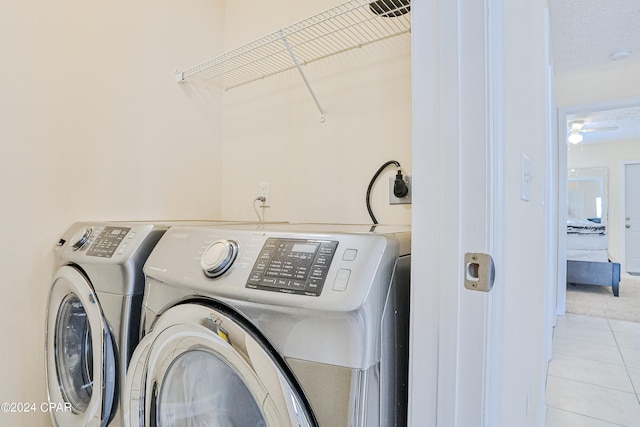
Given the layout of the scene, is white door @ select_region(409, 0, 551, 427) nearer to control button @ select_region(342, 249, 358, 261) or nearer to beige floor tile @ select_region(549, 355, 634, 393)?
control button @ select_region(342, 249, 358, 261)

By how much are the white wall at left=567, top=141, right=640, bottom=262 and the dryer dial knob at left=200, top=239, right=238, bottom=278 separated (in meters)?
7.47

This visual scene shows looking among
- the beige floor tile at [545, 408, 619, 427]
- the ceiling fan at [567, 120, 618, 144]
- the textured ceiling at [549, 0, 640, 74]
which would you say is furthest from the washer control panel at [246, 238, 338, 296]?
the ceiling fan at [567, 120, 618, 144]

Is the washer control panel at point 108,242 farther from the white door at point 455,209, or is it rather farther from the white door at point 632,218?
the white door at point 632,218

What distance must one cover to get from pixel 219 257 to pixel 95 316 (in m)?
0.54

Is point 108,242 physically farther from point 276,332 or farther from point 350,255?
point 350,255

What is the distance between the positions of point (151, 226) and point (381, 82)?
97 centimetres

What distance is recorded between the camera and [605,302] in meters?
3.85

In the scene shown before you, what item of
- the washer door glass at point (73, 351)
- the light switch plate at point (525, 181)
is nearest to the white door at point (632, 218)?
the light switch plate at point (525, 181)

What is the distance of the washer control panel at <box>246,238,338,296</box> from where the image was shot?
604mm

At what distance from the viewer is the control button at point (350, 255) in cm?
60

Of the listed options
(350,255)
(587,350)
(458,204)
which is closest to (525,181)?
(458,204)

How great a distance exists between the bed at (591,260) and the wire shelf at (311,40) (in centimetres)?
456

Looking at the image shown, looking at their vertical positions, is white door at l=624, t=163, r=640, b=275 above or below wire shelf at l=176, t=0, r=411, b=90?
below

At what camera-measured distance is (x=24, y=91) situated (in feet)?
3.93
